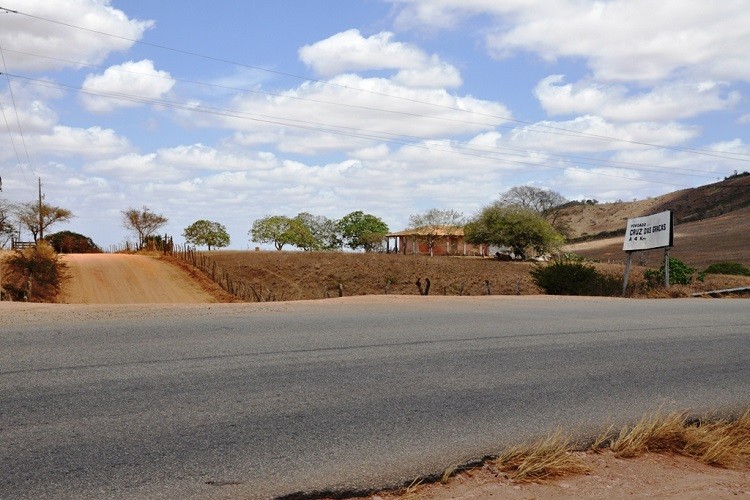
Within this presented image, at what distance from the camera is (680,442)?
727 centimetres

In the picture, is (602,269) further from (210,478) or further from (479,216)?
(210,478)

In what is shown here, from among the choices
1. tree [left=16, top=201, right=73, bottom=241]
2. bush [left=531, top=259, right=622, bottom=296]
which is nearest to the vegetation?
tree [left=16, top=201, right=73, bottom=241]

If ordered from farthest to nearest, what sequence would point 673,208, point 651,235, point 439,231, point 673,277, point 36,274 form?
1. point 673,208
2. point 439,231
3. point 36,274
4. point 673,277
5. point 651,235

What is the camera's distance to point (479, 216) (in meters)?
74.1

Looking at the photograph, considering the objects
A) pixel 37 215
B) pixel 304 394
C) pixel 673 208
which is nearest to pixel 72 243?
pixel 37 215

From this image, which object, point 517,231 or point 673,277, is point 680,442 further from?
point 517,231

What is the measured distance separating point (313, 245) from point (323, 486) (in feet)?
325

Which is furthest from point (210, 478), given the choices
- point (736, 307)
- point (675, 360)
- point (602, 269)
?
point (602, 269)

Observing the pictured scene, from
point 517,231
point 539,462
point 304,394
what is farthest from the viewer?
point 517,231

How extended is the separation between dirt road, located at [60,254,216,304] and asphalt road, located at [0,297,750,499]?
27595mm

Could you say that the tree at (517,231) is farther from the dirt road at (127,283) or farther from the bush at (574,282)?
the bush at (574,282)

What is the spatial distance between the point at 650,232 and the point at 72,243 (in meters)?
64.8

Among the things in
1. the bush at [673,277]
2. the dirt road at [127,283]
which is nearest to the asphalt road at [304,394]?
the bush at [673,277]

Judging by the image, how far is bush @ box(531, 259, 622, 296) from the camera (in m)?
32.4
